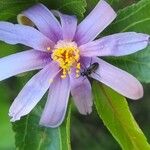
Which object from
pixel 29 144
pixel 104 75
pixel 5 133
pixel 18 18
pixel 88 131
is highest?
pixel 18 18

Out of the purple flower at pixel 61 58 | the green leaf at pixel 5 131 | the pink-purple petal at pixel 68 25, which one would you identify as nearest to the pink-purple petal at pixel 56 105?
the purple flower at pixel 61 58

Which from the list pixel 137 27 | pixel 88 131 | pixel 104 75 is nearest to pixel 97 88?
pixel 104 75

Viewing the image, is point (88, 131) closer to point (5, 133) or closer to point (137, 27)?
point (5, 133)

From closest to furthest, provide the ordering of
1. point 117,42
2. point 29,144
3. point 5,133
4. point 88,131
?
point 117,42
point 29,144
point 5,133
point 88,131

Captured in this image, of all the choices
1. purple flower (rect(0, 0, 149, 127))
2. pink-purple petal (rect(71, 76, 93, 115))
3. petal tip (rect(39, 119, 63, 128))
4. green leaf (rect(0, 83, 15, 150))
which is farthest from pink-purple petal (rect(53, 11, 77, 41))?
green leaf (rect(0, 83, 15, 150))

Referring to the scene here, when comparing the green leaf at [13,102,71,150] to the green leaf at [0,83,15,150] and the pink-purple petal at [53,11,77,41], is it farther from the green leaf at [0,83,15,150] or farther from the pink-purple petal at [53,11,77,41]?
the green leaf at [0,83,15,150]

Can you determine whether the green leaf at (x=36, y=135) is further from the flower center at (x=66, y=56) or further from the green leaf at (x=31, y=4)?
the green leaf at (x=31, y=4)
